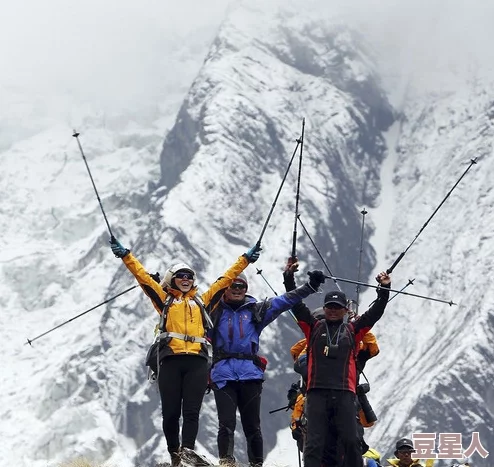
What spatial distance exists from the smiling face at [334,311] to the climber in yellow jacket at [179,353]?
2.15 meters

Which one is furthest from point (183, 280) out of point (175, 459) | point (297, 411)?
point (297, 411)

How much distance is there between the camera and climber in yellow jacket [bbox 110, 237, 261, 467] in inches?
847

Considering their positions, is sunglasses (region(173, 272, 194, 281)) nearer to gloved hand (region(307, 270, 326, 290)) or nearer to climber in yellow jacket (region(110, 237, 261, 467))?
climber in yellow jacket (region(110, 237, 261, 467))

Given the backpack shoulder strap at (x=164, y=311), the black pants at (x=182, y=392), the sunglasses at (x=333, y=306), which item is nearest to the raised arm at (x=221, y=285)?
the backpack shoulder strap at (x=164, y=311)

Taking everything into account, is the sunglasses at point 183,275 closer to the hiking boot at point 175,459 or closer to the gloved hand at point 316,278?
the gloved hand at point 316,278

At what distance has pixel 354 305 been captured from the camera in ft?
78.8

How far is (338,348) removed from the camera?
20594mm

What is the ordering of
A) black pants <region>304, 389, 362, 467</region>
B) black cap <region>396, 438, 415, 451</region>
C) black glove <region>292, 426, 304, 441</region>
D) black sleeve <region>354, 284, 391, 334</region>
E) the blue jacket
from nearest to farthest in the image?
1. black pants <region>304, 389, 362, 467</region>
2. black sleeve <region>354, 284, 391, 334</region>
3. the blue jacket
4. black glove <region>292, 426, 304, 441</region>
5. black cap <region>396, 438, 415, 451</region>

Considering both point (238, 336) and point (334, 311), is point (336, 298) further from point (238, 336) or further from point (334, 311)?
point (238, 336)

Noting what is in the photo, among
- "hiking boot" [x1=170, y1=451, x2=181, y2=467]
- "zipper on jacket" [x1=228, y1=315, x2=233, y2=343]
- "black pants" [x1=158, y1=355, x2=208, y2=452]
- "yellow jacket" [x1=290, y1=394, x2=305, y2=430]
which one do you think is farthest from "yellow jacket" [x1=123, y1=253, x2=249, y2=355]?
"yellow jacket" [x1=290, y1=394, x2=305, y2=430]

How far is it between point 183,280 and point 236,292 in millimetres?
1422

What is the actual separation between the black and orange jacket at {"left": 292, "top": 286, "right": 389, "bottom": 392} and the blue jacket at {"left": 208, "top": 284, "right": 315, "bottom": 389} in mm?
1917

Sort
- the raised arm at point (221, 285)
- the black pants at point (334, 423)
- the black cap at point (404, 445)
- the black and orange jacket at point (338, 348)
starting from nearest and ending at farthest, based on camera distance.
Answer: the black pants at point (334, 423) < the black and orange jacket at point (338, 348) < the raised arm at point (221, 285) < the black cap at point (404, 445)

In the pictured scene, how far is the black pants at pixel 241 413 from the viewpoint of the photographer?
2253 cm
